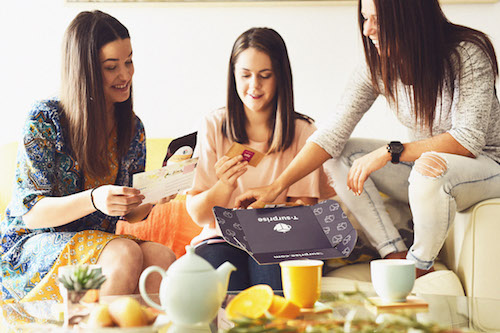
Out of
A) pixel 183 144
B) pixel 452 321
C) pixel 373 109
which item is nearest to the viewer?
pixel 452 321

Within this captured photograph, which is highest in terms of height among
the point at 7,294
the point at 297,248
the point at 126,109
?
the point at 126,109

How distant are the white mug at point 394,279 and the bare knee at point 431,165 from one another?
51 cm

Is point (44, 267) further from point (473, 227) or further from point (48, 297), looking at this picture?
point (473, 227)

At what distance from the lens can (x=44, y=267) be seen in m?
1.41

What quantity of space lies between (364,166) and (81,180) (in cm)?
79

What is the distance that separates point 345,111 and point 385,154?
0.24 m

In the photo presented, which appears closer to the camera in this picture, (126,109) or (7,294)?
(7,294)

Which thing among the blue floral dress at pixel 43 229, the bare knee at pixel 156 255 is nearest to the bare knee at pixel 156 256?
the bare knee at pixel 156 255

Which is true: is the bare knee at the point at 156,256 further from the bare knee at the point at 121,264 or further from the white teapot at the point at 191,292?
the white teapot at the point at 191,292

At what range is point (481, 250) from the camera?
1.51 m

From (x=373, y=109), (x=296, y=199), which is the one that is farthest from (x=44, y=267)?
(x=373, y=109)

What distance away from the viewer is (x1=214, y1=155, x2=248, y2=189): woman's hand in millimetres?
1681

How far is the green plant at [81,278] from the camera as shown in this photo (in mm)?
936

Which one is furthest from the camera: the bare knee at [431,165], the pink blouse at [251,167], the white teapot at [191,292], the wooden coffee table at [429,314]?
the pink blouse at [251,167]
